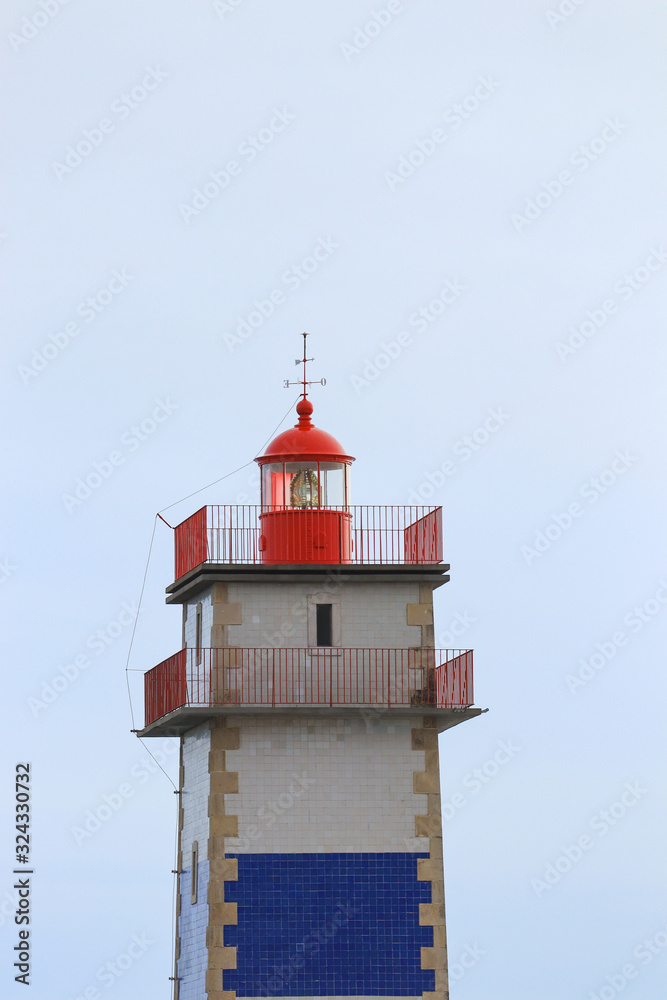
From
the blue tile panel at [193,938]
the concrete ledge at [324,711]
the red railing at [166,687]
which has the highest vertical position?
the red railing at [166,687]

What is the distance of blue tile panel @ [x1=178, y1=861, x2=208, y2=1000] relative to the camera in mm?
34688

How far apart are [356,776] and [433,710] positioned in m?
1.56

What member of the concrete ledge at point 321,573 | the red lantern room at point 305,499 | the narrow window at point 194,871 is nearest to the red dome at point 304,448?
the red lantern room at point 305,499

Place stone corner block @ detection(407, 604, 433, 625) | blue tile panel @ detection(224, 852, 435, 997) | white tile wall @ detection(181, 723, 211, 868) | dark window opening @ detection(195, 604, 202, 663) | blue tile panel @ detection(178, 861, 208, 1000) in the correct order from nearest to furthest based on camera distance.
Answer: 1. blue tile panel @ detection(224, 852, 435, 997)
2. blue tile panel @ detection(178, 861, 208, 1000)
3. white tile wall @ detection(181, 723, 211, 868)
4. stone corner block @ detection(407, 604, 433, 625)
5. dark window opening @ detection(195, 604, 202, 663)

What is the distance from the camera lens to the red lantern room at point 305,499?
35.9 m

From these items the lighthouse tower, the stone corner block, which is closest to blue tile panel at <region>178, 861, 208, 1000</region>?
the lighthouse tower

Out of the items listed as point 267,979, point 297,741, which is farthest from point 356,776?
point 267,979

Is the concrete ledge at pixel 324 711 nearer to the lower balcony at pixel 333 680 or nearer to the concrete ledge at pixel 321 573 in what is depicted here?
the lower balcony at pixel 333 680

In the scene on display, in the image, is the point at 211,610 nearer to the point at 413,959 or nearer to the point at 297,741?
the point at 297,741

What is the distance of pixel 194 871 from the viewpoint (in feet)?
117

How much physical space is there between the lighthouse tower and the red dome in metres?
0.04

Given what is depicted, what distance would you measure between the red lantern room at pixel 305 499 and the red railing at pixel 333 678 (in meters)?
1.58

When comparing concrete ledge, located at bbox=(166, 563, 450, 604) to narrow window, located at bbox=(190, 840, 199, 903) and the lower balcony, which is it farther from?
narrow window, located at bbox=(190, 840, 199, 903)

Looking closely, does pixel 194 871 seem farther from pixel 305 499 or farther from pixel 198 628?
pixel 305 499
